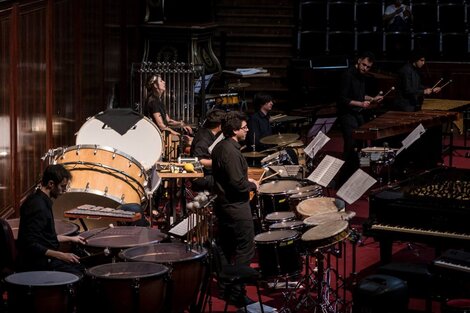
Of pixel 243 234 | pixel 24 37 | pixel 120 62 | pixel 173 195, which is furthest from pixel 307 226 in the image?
pixel 120 62

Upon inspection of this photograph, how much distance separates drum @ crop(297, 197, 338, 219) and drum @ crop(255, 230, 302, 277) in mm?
Answer: 403

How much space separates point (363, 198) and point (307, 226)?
5.29 metres

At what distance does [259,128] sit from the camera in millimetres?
13086

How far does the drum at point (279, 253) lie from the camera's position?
944 cm

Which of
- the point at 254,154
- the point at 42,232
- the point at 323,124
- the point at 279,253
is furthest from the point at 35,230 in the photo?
the point at 323,124

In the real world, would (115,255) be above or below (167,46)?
below

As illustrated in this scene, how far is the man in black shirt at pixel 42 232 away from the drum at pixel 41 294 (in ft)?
1.67

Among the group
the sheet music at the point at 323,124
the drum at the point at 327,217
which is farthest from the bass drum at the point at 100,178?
the sheet music at the point at 323,124

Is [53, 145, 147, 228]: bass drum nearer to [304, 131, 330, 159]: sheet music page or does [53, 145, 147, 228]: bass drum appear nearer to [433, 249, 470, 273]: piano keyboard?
[304, 131, 330, 159]: sheet music page

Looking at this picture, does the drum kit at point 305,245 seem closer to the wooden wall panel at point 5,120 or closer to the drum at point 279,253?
the drum at point 279,253

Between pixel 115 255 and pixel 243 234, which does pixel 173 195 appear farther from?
pixel 115 255

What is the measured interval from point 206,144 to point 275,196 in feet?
4.46

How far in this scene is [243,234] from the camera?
32.6ft

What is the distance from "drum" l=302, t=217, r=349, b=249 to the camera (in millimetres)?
8523
